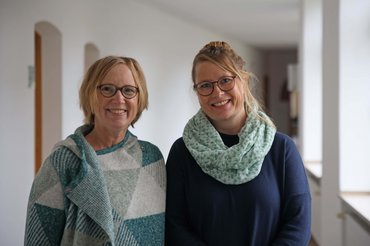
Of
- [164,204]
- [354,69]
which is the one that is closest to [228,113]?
[164,204]

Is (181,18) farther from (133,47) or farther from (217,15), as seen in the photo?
(133,47)

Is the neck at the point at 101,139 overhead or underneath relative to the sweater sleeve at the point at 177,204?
overhead

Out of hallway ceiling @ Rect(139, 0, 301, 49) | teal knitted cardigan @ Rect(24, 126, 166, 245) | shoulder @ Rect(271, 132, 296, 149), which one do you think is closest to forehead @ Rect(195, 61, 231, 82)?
shoulder @ Rect(271, 132, 296, 149)

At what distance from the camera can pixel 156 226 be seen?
1746 mm

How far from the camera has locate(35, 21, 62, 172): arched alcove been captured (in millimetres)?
5008

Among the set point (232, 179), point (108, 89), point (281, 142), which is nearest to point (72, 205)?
point (108, 89)

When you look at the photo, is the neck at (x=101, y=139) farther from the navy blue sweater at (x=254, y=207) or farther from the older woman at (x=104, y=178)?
the navy blue sweater at (x=254, y=207)

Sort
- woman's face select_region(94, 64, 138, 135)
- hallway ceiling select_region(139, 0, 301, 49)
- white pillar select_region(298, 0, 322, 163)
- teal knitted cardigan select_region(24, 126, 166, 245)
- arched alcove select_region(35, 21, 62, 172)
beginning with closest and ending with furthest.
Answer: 1. teal knitted cardigan select_region(24, 126, 166, 245)
2. woman's face select_region(94, 64, 138, 135)
3. arched alcove select_region(35, 21, 62, 172)
4. white pillar select_region(298, 0, 322, 163)
5. hallway ceiling select_region(139, 0, 301, 49)

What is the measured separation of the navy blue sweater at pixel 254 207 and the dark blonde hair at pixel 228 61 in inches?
6.9

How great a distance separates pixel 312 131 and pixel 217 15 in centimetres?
297

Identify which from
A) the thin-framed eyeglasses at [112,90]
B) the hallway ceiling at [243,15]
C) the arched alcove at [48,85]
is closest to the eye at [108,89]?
the thin-framed eyeglasses at [112,90]

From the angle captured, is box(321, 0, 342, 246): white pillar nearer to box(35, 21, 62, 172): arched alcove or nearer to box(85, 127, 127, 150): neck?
box(85, 127, 127, 150): neck

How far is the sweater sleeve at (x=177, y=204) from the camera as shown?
1.76 metres

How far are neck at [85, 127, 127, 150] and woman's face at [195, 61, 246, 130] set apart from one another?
0.33m
